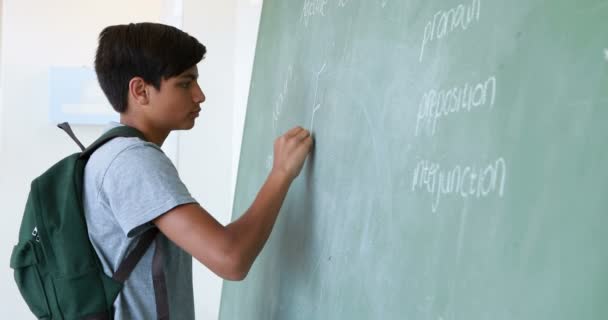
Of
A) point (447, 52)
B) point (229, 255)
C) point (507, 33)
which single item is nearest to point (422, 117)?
point (447, 52)

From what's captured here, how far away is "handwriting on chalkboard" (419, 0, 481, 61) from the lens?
2.60 feet

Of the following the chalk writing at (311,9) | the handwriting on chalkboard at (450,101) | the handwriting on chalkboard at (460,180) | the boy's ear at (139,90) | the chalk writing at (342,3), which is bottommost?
the handwriting on chalkboard at (460,180)

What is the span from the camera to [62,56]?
3.93 metres

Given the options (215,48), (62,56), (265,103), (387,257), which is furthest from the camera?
(62,56)

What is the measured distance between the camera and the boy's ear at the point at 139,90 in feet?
Result: 4.49

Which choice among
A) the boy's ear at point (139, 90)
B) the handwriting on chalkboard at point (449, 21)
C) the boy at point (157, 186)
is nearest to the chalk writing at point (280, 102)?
the boy at point (157, 186)

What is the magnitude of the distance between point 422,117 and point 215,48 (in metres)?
2.87

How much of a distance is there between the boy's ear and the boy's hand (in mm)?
273

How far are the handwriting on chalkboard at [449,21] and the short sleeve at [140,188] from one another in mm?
486

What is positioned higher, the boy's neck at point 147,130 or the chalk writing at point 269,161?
the boy's neck at point 147,130

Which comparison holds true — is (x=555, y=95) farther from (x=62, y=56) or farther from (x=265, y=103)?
(x=62, y=56)

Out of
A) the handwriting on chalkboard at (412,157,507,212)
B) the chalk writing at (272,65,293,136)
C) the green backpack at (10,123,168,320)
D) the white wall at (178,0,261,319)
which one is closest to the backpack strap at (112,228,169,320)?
the green backpack at (10,123,168,320)

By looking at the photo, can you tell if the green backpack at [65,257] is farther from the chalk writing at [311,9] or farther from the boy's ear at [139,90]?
the chalk writing at [311,9]

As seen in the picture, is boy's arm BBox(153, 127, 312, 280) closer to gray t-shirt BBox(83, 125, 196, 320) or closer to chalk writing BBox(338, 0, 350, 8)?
gray t-shirt BBox(83, 125, 196, 320)
